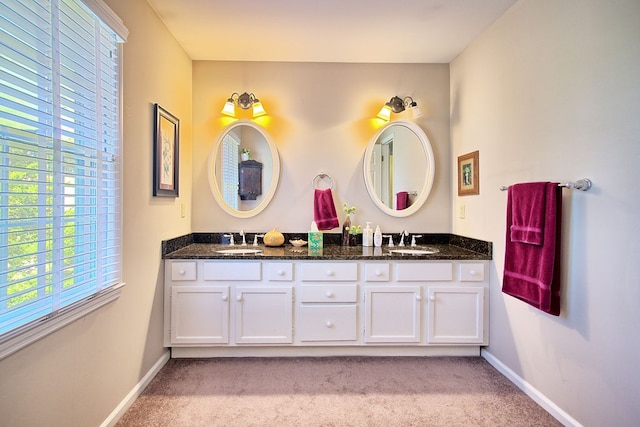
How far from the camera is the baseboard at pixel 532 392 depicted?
1.67 metres

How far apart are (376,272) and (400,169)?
1038 mm

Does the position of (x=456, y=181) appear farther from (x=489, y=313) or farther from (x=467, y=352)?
(x=467, y=352)

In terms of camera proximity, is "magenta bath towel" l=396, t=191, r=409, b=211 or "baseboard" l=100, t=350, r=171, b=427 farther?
"magenta bath towel" l=396, t=191, r=409, b=211

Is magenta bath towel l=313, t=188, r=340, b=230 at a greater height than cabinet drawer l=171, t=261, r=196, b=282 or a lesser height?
greater

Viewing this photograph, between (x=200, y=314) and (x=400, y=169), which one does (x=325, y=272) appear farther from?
(x=400, y=169)

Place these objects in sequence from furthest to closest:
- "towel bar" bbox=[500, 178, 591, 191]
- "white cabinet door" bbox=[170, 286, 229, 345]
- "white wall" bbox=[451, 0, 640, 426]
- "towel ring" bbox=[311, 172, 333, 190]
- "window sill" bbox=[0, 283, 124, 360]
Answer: "towel ring" bbox=[311, 172, 333, 190] < "white cabinet door" bbox=[170, 286, 229, 345] < "towel bar" bbox=[500, 178, 591, 191] < "white wall" bbox=[451, 0, 640, 426] < "window sill" bbox=[0, 283, 124, 360]

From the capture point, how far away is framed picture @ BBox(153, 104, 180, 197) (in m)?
2.12

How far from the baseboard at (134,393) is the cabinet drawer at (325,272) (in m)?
1.14

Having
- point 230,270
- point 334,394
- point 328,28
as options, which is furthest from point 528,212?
point 230,270

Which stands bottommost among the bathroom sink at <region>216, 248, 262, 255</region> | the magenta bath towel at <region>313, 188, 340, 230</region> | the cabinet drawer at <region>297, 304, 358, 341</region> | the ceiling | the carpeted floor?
the carpeted floor

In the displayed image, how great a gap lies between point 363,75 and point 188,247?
213 cm

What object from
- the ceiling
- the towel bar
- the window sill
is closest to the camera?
the window sill

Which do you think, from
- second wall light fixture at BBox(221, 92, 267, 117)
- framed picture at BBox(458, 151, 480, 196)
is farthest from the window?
framed picture at BBox(458, 151, 480, 196)

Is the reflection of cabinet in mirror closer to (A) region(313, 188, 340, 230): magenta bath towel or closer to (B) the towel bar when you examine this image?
(A) region(313, 188, 340, 230): magenta bath towel
